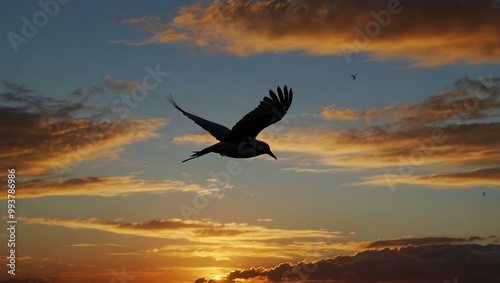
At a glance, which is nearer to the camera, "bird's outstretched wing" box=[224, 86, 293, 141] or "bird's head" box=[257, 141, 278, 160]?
"bird's outstretched wing" box=[224, 86, 293, 141]

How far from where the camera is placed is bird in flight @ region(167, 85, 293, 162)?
1180 inches

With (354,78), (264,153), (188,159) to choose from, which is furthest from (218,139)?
(354,78)

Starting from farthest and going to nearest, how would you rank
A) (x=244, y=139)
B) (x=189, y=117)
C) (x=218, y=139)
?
(x=189, y=117)
(x=218, y=139)
(x=244, y=139)

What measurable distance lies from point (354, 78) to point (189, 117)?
509 inches

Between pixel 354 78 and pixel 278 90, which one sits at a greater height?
pixel 354 78

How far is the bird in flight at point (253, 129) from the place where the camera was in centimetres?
2998

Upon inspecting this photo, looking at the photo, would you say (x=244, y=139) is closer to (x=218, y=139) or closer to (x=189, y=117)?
(x=218, y=139)

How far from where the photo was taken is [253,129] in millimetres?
31281

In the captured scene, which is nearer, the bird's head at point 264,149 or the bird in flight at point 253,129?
the bird in flight at point 253,129

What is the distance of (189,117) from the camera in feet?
123

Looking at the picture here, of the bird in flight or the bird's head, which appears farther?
the bird's head

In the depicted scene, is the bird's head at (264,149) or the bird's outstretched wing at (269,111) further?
the bird's head at (264,149)

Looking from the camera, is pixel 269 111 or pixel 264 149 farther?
pixel 264 149

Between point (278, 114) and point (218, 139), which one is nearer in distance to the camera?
point (278, 114)
